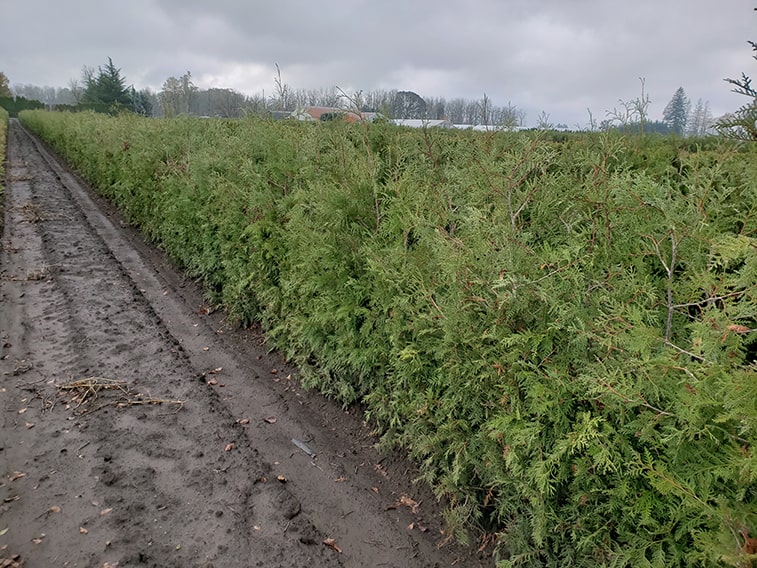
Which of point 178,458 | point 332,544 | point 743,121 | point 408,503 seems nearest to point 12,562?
point 178,458

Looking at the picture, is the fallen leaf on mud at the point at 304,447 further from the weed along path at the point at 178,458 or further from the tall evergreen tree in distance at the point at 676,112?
the tall evergreen tree in distance at the point at 676,112

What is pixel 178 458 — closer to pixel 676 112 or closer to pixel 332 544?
pixel 332 544

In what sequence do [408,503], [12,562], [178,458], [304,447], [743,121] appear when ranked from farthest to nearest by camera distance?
[304,447], [178,458], [408,503], [12,562], [743,121]

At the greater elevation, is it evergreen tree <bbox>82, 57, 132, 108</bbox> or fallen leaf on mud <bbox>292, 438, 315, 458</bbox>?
evergreen tree <bbox>82, 57, 132, 108</bbox>

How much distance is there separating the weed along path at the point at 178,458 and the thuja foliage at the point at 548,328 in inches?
15.0

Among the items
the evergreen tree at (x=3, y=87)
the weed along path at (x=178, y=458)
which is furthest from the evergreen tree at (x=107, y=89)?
the weed along path at (x=178, y=458)

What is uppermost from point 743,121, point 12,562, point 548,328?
point 743,121

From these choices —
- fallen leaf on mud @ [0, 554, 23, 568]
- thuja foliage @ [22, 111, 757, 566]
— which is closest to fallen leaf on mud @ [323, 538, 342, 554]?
thuja foliage @ [22, 111, 757, 566]

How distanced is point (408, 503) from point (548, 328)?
1.76 m

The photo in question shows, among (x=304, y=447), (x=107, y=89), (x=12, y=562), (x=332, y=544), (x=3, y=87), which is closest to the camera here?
(x=12, y=562)

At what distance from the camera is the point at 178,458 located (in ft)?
11.4

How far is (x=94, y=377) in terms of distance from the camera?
4402 mm

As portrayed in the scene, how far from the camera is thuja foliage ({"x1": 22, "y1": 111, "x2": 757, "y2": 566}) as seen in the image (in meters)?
1.66

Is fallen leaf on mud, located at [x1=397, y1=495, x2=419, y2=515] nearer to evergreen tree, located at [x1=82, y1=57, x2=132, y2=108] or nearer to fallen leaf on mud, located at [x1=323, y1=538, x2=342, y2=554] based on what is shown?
fallen leaf on mud, located at [x1=323, y1=538, x2=342, y2=554]
